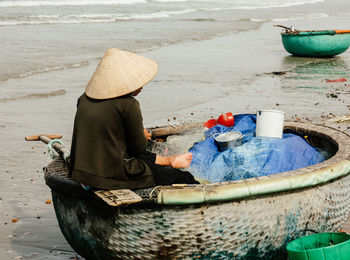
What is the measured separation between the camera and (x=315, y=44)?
1483 centimetres

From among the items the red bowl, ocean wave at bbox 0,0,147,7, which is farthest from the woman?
ocean wave at bbox 0,0,147,7

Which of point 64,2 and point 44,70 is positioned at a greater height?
point 44,70

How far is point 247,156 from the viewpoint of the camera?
410 centimetres

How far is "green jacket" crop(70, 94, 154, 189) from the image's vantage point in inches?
117

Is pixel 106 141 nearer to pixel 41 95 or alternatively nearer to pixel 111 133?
pixel 111 133

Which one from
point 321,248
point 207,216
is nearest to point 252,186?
point 207,216

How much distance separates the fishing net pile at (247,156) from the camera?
3.97m

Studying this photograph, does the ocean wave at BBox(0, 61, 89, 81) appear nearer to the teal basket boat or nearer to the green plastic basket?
the teal basket boat

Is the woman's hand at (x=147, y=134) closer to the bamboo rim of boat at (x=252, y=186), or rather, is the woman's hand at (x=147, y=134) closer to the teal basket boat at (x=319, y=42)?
the bamboo rim of boat at (x=252, y=186)

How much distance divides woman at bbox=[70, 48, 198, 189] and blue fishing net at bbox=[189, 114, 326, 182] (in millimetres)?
1134

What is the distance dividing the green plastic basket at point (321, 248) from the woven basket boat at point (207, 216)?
16 cm

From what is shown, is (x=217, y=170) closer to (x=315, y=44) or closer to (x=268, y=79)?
(x=268, y=79)

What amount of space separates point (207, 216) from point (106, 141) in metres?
0.76

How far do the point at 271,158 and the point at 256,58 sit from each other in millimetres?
11365
